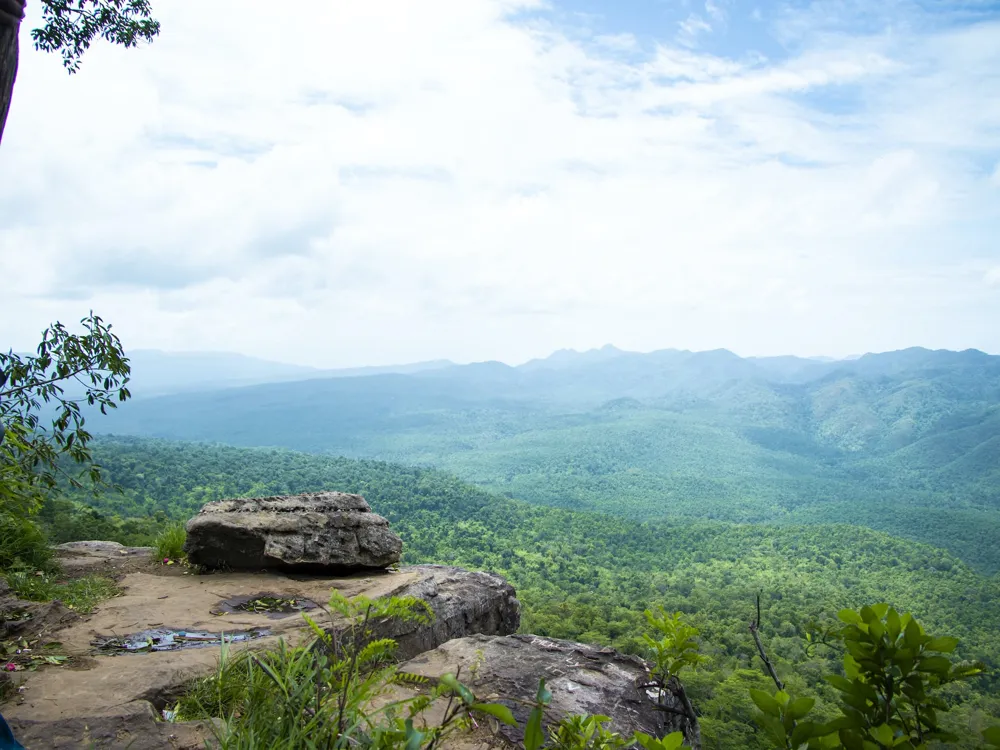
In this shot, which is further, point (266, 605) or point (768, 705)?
point (266, 605)

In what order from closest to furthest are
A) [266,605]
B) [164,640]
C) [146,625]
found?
[164,640]
[146,625]
[266,605]

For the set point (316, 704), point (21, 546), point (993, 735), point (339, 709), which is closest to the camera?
point (993, 735)

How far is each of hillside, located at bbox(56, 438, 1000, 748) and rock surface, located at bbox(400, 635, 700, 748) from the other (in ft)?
28.3

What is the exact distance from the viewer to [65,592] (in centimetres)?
600

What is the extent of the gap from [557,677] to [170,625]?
11.4ft

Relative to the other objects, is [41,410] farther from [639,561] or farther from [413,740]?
[639,561]

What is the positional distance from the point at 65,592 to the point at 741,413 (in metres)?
167

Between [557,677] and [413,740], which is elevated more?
[413,740]

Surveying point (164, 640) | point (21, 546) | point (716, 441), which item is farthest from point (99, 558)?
point (716, 441)

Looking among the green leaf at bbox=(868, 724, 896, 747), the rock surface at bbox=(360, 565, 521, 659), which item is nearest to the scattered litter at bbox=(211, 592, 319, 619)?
the rock surface at bbox=(360, 565, 521, 659)

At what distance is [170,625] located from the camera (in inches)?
214

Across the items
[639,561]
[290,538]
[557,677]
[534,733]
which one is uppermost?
[534,733]

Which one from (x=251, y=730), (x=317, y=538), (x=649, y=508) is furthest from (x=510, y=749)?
(x=649, y=508)

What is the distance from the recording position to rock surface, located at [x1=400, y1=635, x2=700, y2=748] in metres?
4.14
